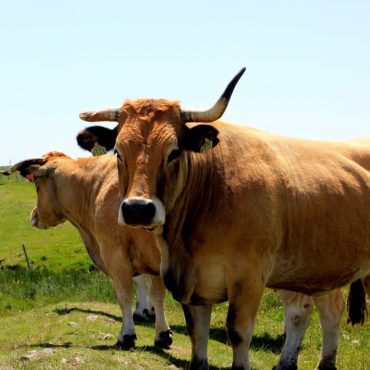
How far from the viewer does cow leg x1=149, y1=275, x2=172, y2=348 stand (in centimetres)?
1166

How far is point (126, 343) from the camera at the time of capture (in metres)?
11.0

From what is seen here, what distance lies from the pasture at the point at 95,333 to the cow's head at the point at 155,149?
8.51 feet

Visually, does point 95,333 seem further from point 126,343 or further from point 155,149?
point 155,149

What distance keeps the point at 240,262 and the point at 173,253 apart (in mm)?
774

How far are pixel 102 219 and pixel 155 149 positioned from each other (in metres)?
4.42

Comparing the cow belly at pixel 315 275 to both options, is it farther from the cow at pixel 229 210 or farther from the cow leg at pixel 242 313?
the cow leg at pixel 242 313

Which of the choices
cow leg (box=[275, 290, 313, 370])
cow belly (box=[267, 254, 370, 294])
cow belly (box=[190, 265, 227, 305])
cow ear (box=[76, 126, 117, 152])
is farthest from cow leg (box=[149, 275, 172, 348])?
cow ear (box=[76, 126, 117, 152])

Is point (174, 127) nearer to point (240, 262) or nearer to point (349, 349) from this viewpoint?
point (240, 262)

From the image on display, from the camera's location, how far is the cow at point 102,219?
36.2ft

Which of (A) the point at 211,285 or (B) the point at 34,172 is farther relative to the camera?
(B) the point at 34,172

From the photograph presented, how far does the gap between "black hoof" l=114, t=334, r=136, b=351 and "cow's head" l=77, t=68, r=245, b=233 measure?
3.71 meters

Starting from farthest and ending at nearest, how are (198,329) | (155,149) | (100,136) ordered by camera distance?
(198,329), (100,136), (155,149)

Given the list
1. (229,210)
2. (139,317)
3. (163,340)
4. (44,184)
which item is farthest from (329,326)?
(139,317)

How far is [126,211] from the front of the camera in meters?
6.78
